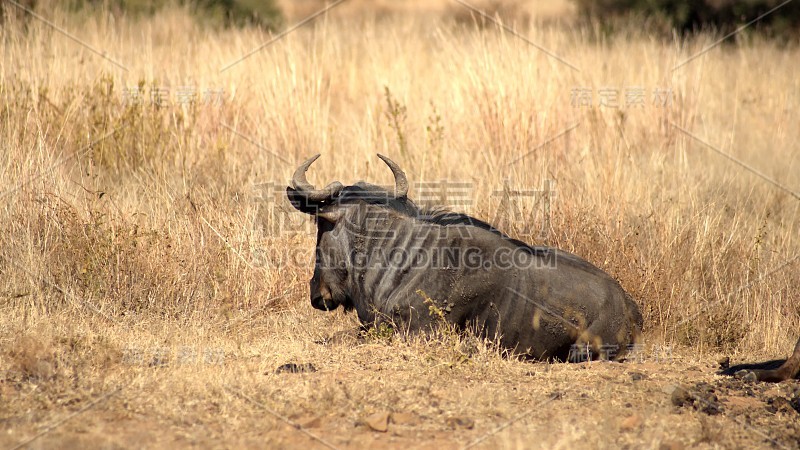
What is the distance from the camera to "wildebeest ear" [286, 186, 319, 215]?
6.35m

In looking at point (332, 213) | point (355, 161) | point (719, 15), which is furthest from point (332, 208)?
point (719, 15)

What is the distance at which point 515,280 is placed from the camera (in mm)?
6020

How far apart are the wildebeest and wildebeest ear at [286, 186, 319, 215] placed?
10 mm

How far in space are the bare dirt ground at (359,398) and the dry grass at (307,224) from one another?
0.07ft

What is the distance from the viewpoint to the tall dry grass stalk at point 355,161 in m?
6.82

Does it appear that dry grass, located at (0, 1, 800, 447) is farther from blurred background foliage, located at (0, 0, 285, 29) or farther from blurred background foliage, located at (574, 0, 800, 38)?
blurred background foliage, located at (574, 0, 800, 38)

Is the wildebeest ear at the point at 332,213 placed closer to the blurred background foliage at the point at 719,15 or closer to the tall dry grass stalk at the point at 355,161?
the tall dry grass stalk at the point at 355,161

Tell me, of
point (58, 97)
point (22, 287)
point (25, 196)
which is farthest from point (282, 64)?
point (22, 287)

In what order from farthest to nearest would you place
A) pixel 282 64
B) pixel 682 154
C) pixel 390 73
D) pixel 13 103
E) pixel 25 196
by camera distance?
pixel 390 73
pixel 282 64
pixel 682 154
pixel 13 103
pixel 25 196

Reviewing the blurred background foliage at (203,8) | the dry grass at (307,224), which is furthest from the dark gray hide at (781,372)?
the blurred background foliage at (203,8)

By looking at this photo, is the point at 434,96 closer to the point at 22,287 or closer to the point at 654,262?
the point at 654,262

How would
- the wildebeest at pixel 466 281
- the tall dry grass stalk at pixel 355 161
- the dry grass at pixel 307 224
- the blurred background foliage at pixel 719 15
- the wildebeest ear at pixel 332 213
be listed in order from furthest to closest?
the blurred background foliage at pixel 719 15 → the tall dry grass stalk at pixel 355 161 → the wildebeest ear at pixel 332 213 → the wildebeest at pixel 466 281 → the dry grass at pixel 307 224

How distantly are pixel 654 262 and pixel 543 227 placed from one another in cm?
93

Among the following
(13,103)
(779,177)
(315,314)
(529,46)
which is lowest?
(315,314)
